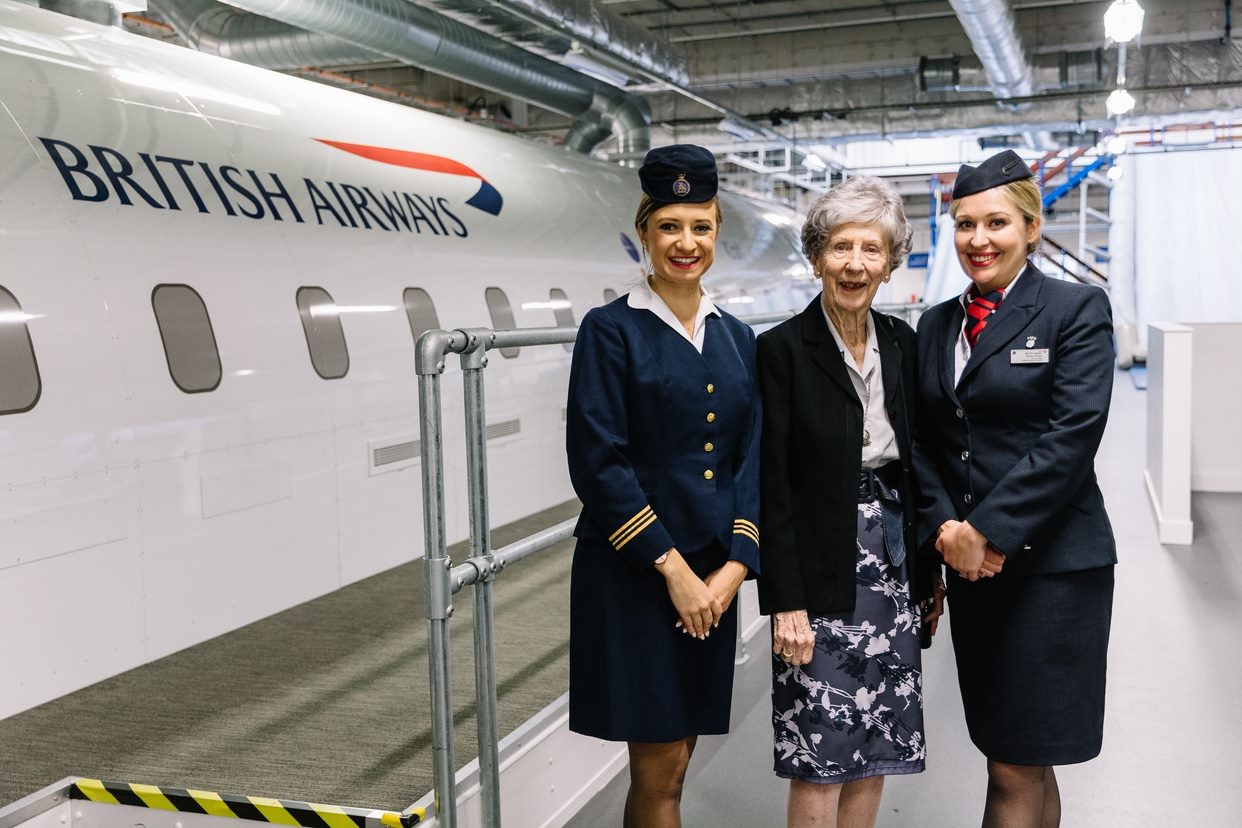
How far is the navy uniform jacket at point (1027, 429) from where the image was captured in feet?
8.79

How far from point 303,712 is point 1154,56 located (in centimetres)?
1717

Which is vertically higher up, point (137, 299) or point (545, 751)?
point (137, 299)

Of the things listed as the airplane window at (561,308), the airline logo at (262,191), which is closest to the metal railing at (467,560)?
the airline logo at (262,191)

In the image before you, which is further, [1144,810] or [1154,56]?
[1154,56]

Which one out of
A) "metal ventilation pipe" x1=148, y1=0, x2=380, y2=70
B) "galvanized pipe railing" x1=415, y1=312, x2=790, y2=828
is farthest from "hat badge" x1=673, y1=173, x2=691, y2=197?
"metal ventilation pipe" x1=148, y1=0, x2=380, y2=70

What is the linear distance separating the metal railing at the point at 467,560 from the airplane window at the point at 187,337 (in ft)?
6.72

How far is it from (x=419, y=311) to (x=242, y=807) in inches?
144

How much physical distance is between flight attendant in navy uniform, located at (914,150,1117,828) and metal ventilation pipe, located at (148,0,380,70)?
27.7 ft

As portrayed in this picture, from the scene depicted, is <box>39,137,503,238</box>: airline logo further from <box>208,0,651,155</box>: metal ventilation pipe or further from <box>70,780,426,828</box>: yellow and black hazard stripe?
<box>70,780,426,828</box>: yellow and black hazard stripe

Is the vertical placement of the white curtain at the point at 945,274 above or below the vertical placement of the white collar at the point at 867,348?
above

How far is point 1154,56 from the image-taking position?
17.5 m

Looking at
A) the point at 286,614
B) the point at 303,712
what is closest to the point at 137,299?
the point at 303,712

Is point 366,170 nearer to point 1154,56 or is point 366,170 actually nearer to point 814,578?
point 814,578

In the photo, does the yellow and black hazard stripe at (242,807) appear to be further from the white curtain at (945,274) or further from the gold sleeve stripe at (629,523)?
the white curtain at (945,274)
